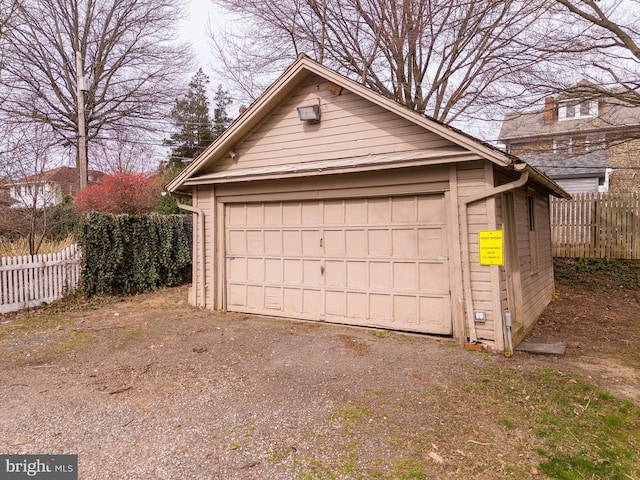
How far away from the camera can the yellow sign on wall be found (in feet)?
16.6

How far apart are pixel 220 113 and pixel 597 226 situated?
27337 mm

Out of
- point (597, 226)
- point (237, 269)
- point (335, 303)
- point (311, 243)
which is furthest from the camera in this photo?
point (597, 226)

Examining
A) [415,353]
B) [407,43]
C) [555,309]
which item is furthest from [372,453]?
[407,43]

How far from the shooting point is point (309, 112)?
21.5 ft

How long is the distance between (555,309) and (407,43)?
8860mm

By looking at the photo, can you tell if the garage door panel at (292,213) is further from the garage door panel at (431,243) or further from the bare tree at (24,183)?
the bare tree at (24,183)

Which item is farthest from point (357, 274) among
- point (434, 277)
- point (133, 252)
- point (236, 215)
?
point (133, 252)

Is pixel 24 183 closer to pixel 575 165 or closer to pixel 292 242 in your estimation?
pixel 292 242

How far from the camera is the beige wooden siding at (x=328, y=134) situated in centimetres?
602

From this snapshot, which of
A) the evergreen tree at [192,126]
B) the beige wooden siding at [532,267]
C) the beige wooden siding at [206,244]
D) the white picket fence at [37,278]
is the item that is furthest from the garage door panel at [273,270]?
the evergreen tree at [192,126]

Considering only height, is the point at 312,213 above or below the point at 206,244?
above

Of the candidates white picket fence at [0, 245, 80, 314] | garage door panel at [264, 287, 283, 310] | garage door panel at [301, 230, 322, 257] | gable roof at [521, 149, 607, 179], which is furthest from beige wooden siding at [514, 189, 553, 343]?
gable roof at [521, 149, 607, 179]

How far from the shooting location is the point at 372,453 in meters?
2.93

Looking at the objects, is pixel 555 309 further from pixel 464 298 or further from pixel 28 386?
pixel 28 386
